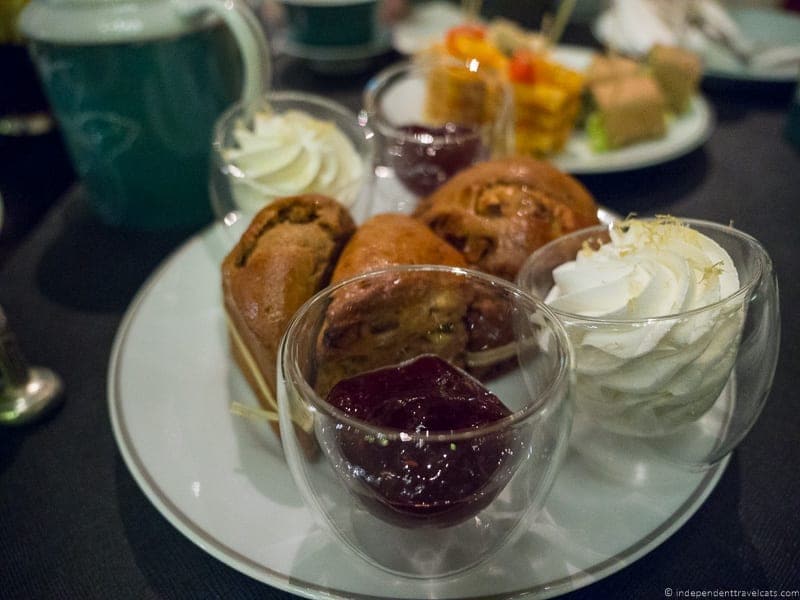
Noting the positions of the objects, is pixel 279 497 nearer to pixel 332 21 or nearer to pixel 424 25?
pixel 332 21

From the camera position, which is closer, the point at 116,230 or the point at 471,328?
the point at 471,328

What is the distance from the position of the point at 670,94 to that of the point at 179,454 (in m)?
1.98

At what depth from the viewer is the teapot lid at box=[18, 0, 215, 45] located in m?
1.40

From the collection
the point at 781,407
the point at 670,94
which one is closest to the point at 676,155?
the point at 670,94

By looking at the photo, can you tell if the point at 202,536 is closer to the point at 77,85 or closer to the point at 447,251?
the point at 447,251

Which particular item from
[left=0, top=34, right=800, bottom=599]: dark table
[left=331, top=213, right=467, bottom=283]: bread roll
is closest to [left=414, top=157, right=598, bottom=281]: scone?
[left=331, top=213, right=467, bottom=283]: bread roll

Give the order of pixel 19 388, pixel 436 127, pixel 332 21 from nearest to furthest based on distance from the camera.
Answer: pixel 19 388
pixel 436 127
pixel 332 21

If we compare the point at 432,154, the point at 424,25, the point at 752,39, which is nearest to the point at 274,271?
the point at 432,154

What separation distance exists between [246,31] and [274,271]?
708 millimetres

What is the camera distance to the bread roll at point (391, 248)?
1018mm

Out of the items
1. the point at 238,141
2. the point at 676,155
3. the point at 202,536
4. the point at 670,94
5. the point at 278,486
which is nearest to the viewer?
the point at 202,536

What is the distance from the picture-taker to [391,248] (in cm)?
104

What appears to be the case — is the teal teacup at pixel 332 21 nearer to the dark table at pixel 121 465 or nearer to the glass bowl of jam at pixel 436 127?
the glass bowl of jam at pixel 436 127

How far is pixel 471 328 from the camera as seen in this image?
99 cm
